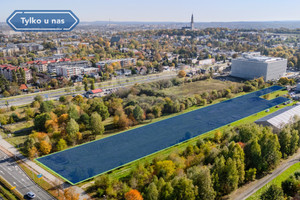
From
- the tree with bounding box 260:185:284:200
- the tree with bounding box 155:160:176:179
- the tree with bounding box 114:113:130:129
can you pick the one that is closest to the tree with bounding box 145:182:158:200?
the tree with bounding box 155:160:176:179

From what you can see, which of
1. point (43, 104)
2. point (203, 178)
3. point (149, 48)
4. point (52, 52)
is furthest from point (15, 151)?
point (149, 48)

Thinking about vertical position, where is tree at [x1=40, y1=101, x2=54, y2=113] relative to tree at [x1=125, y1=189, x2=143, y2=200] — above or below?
above

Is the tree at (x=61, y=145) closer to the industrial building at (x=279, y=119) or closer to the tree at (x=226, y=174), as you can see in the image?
the tree at (x=226, y=174)

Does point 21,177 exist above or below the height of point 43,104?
below

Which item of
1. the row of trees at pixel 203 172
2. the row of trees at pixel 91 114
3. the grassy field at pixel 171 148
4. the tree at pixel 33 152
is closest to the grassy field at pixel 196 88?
the grassy field at pixel 171 148

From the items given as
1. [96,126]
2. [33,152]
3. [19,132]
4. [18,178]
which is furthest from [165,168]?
[19,132]

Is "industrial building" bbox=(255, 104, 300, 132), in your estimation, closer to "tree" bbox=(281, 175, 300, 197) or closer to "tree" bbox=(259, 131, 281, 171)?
"tree" bbox=(259, 131, 281, 171)

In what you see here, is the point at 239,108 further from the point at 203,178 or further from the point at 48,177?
the point at 48,177
